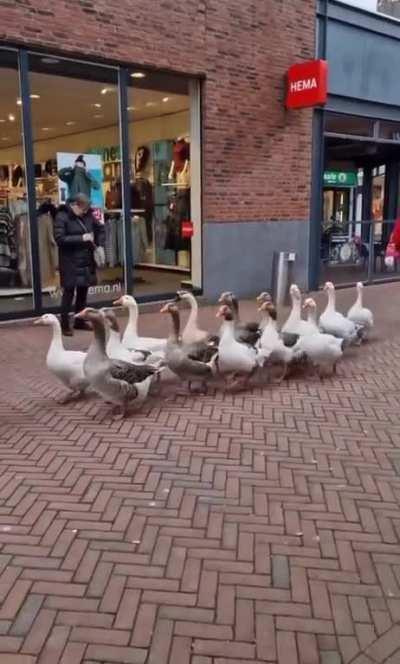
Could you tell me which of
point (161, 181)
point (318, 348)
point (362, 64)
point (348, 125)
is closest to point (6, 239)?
point (161, 181)

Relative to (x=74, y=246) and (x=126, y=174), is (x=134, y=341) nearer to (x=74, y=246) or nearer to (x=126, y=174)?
(x=74, y=246)

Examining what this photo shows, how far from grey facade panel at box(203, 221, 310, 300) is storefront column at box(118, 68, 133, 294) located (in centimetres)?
144

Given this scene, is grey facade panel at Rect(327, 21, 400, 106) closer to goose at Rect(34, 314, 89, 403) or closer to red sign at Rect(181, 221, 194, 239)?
red sign at Rect(181, 221, 194, 239)

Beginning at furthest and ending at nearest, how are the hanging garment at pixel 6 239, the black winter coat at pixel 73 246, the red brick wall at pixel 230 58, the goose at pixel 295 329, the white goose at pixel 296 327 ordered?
1. the hanging garment at pixel 6 239
2. the red brick wall at pixel 230 58
3. the black winter coat at pixel 73 246
4. the white goose at pixel 296 327
5. the goose at pixel 295 329

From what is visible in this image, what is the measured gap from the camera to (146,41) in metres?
9.50

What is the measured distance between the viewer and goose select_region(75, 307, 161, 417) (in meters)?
5.10

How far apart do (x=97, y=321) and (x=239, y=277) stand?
6.46 m

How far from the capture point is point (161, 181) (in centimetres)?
1238

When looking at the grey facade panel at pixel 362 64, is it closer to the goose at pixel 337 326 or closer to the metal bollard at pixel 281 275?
the metal bollard at pixel 281 275

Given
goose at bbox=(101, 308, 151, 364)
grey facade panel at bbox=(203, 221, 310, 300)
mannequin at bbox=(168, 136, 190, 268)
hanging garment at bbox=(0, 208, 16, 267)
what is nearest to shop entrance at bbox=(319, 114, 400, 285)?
grey facade panel at bbox=(203, 221, 310, 300)

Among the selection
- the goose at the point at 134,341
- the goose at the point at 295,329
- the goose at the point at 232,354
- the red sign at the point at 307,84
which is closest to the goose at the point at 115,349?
the goose at the point at 134,341

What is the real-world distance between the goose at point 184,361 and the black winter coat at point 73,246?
2837 millimetres

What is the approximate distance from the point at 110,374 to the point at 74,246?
371 centimetres

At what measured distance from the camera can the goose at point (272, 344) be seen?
6.15 metres
